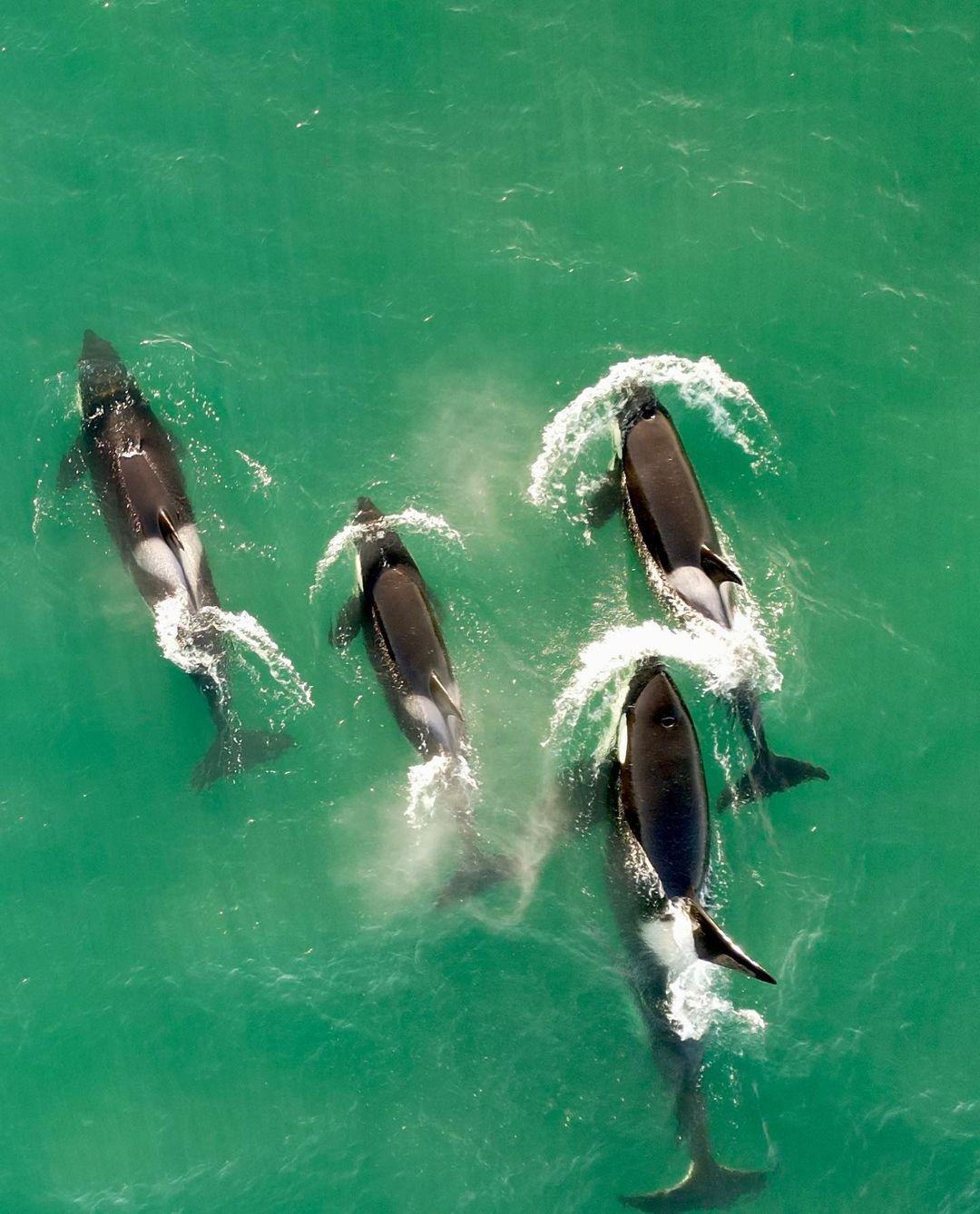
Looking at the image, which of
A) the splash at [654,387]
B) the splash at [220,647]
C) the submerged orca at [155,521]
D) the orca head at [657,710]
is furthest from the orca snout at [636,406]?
the submerged orca at [155,521]

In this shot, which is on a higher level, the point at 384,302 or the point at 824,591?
the point at 384,302

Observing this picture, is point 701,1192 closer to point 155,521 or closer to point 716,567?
point 716,567

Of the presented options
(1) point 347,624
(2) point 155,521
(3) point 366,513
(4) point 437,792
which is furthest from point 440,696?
(2) point 155,521

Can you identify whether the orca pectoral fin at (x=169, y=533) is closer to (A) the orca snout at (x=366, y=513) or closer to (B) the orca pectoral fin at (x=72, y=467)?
(B) the orca pectoral fin at (x=72, y=467)

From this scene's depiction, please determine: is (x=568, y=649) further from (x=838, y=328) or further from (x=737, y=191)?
(x=737, y=191)

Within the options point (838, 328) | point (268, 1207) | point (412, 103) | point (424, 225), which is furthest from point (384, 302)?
point (268, 1207)

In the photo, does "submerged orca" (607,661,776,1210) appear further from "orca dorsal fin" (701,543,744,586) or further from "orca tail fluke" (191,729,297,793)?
"orca tail fluke" (191,729,297,793)

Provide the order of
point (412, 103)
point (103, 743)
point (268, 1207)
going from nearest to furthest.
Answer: point (268, 1207) < point (103, 743) < point (412, 103)
